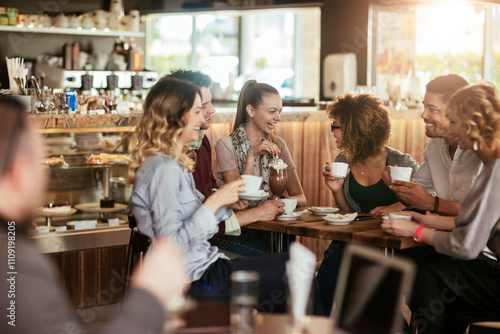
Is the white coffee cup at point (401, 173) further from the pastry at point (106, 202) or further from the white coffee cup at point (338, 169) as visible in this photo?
the pastry at point (106, 202)

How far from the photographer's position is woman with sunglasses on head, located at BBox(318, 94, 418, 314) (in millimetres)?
3473

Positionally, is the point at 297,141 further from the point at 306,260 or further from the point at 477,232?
the point at 306,260

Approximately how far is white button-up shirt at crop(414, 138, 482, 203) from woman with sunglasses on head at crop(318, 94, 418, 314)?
0.18 metres

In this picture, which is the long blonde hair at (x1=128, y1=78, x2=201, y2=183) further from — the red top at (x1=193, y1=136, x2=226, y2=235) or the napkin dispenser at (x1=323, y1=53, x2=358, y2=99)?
the napkin dispenser at (x1=323, y1=53, x2=358, y2=99)

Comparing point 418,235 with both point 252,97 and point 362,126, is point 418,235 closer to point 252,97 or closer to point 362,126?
point 362,126

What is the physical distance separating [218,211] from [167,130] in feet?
1.60

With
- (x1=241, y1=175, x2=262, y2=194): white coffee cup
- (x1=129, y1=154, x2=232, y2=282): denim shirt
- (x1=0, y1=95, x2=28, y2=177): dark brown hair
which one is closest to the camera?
(x1=0, y1=95, x2=28, y2=177): dark brown hair

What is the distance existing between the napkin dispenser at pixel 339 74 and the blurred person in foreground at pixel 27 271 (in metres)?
A: 5.35

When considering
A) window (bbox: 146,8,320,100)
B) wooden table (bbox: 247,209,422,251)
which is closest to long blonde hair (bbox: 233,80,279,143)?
wooden table (bbox: 247,209,422,251)

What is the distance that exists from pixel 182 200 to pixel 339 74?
4.34 metres

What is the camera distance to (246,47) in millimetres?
11484

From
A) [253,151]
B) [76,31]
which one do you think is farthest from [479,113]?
[76,31]

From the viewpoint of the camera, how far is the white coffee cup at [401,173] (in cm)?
283

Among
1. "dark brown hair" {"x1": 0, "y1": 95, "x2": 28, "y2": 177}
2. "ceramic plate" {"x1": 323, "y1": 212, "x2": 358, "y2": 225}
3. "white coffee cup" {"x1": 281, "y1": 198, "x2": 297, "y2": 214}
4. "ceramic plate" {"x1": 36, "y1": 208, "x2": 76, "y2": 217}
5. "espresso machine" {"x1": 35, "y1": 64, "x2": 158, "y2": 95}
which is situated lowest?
"ceramic plate" {"x1": 36, "y1": 208, "x2": 76, "y2": 217}
